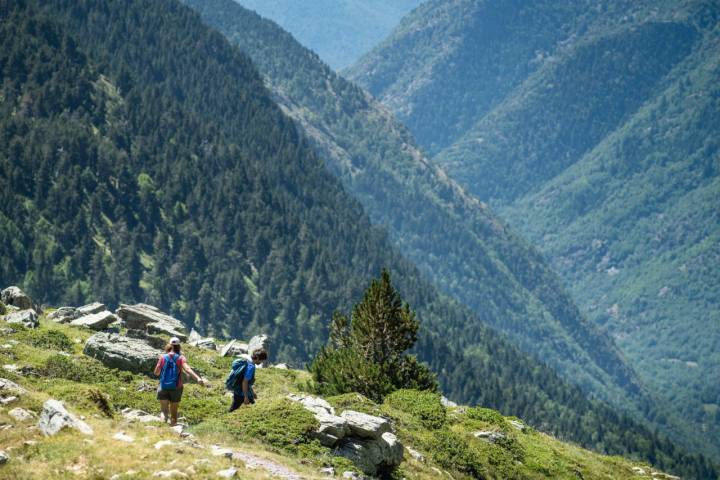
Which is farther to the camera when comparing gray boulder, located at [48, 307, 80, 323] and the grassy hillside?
gray boulder, located at [48, 307, 80, 323]

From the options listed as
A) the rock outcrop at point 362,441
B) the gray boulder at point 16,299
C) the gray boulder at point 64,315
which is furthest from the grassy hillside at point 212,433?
the gray boulder at point 16,299

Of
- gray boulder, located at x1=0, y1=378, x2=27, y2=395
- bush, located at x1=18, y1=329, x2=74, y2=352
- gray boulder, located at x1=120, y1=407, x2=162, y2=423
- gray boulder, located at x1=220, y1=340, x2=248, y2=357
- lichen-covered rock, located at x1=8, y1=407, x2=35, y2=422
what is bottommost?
lichen-covered rock, located at x1=8, y1=407, x2=35, y2=422

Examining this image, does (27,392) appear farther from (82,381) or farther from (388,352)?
(388,352)

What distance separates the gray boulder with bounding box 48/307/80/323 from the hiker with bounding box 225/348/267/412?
26.5m

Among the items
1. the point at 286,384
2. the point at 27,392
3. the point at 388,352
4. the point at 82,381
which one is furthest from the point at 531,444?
the point at 27,392

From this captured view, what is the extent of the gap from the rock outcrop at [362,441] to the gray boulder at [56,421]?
1035 cm

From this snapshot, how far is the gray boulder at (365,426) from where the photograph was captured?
3585 centimetres

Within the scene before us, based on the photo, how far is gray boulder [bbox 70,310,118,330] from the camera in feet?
194

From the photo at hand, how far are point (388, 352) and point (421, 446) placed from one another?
17.9 meters

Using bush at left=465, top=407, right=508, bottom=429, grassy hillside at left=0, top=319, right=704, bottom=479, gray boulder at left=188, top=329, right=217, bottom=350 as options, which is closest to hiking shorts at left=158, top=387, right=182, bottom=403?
grassy hillside at left=0, top=319, right=704, bottom=479

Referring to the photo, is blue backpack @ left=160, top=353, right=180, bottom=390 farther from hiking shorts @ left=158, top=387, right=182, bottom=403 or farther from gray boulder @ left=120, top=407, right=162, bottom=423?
gray boulder @ left=120, top=407, right=162, bottom=423

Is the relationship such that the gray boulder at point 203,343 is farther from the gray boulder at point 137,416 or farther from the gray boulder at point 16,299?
the gray boulder at point 137,416

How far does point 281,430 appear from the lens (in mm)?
35656

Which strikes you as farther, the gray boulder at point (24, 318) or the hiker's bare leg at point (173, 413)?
the gray boulder at point (24, 318)
